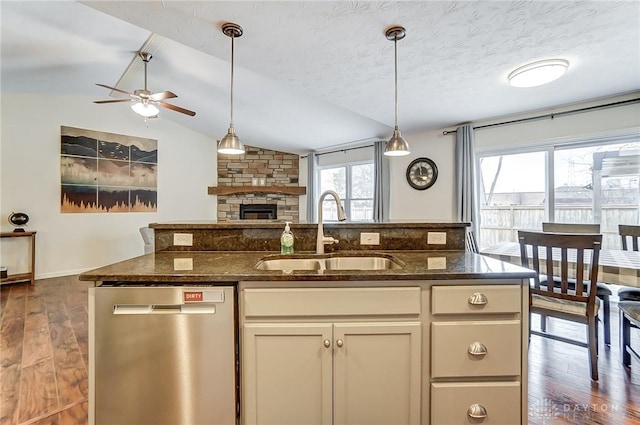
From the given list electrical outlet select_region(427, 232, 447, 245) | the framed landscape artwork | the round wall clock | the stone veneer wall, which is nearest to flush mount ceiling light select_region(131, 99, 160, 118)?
the framed landscape artwork

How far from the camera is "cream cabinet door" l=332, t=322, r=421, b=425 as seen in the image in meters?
1.30

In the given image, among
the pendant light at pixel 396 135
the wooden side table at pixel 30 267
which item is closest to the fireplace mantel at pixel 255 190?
the wooden side table at pixel 30 267

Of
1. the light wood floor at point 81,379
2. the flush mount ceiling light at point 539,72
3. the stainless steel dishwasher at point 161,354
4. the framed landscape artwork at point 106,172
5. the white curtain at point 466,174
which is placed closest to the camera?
the stainless steel dishwasher at point 161,354

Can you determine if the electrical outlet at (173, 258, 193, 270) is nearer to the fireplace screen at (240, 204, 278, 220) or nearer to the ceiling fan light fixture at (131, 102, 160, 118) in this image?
the ceiling fan light fixture at (131, 102, 160, 118)

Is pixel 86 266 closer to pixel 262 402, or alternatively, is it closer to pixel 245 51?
pixel 245 51

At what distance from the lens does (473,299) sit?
129 cm

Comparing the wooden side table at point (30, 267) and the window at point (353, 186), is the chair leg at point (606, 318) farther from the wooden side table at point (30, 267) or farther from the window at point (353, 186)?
the wooden side table at point (30, 267)

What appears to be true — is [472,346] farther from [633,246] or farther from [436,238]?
[633,246]

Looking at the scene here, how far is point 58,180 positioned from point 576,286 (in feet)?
21.0

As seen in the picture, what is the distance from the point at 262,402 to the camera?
1301 millimetres

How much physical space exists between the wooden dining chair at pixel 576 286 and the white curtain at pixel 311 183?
447 centimetres

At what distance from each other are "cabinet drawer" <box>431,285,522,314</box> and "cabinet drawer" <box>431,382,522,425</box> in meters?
0.33

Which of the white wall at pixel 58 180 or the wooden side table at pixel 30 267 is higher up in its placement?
the white wall at pixel 58 180

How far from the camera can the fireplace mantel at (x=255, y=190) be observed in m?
6.46
